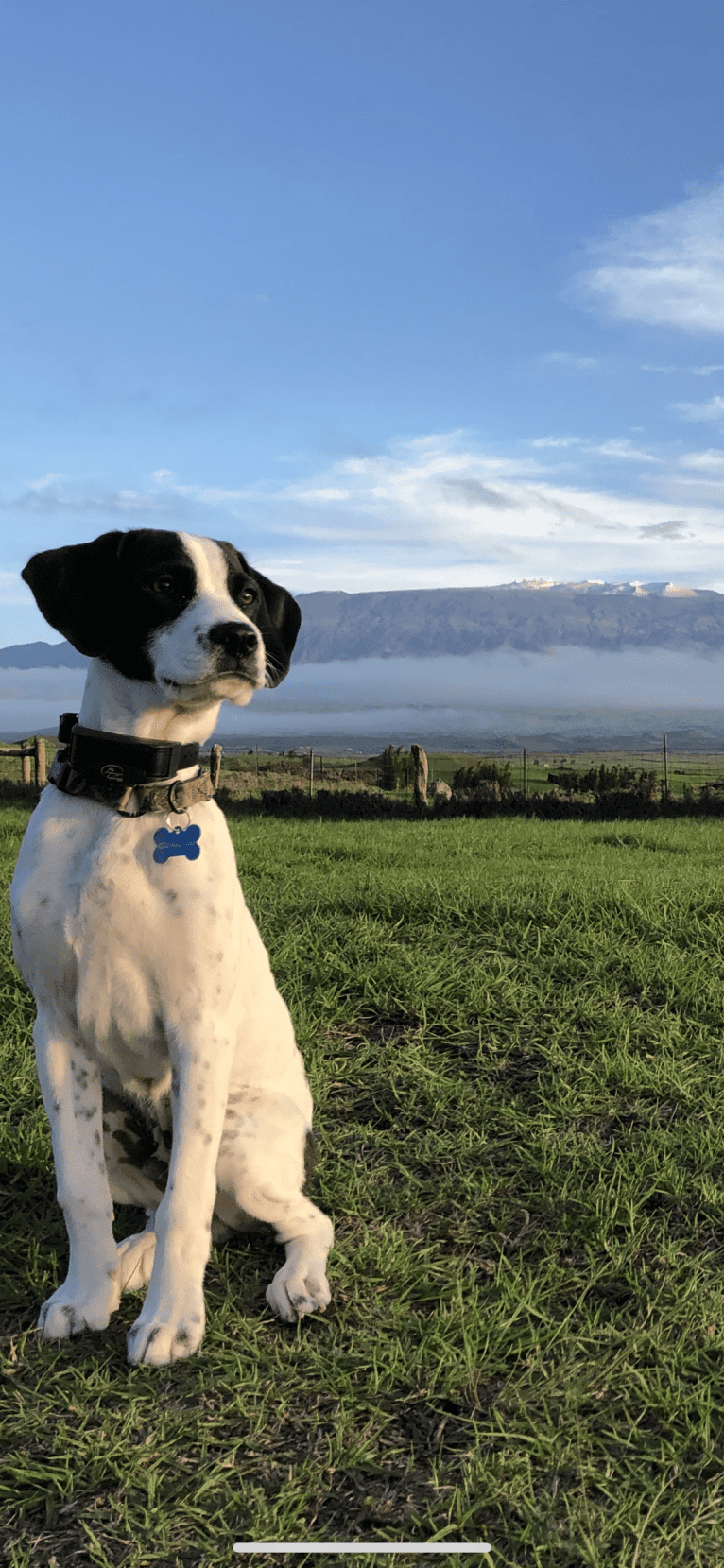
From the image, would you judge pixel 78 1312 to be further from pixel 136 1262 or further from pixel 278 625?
pixel 278 625

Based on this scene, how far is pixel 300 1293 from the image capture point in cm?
334

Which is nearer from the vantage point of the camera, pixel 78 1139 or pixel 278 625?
pixel 78 1139

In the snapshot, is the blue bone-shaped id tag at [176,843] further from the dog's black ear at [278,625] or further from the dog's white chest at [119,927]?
the dog's black ear at [278,625]

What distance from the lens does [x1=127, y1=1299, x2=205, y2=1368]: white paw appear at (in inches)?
117

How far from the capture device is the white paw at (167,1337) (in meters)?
2.97

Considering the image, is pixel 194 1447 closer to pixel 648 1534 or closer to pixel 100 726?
pixel 648 1534

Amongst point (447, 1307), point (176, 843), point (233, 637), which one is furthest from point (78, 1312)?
point (233, 637)

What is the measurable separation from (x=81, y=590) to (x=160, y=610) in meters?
0.24

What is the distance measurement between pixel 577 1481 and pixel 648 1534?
226 mm

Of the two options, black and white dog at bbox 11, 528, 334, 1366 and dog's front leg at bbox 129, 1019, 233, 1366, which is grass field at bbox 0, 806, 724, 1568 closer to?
dog's front leg at bbox 129, 1019, 233, 1366

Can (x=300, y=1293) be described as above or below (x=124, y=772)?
below

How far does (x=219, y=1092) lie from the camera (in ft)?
9.64

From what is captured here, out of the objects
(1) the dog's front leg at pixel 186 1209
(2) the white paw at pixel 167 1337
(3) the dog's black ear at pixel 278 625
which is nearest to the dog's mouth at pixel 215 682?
(3) the dog's black ear at pixel 278 625

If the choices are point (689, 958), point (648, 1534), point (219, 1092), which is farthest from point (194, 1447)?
point (689, 958)
